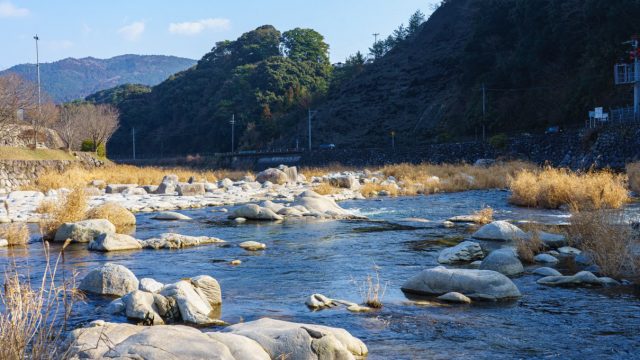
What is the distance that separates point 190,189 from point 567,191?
15.7m

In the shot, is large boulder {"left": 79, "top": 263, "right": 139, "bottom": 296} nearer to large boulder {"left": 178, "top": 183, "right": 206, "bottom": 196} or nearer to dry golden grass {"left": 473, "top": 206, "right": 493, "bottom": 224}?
dry golden grass {"left": 473, "top": 206, "right": 493, "bottom": 224}

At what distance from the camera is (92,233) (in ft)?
45.0

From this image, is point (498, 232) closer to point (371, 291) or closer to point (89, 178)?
point (371, 291)

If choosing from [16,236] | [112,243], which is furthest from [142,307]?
[16,236]

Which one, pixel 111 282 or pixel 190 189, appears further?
pixel 190 189

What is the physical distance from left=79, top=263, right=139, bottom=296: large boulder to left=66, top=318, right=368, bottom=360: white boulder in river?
2.60 metres

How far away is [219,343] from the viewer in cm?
478

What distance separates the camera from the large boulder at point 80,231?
44.7 feet

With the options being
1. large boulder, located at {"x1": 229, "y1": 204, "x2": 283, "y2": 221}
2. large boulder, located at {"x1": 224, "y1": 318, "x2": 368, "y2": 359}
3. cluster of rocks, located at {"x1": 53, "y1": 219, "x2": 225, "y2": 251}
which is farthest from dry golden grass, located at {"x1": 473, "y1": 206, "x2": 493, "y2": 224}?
large boulder, located at {"x1": 224, "y1": 318, "x2": 368, "y2": 359}

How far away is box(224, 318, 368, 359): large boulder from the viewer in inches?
214

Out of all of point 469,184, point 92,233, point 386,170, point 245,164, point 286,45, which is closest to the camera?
point 92,233

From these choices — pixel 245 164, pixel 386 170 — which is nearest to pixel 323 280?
pixel 386 170

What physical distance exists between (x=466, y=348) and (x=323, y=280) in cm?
379

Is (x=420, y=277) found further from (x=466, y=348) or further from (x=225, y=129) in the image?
(x=225, y=129)
